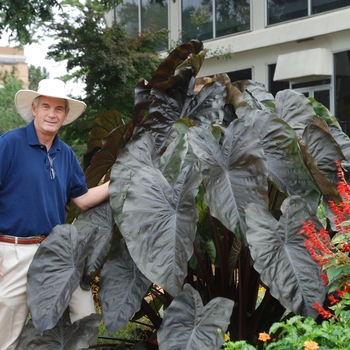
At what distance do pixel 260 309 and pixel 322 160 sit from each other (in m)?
0.87

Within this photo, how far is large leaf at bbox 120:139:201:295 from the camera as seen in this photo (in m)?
2.79

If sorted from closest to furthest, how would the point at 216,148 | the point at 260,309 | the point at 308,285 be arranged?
the point at 308,285 → the point at 216,148 → the point at 260,309

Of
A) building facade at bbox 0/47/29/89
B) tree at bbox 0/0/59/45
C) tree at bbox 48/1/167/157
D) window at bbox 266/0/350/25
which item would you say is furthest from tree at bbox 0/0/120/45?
building facade at bbox 0/47/29/89

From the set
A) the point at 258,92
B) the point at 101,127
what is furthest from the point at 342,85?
the point at 101,127

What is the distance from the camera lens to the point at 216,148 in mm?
3123

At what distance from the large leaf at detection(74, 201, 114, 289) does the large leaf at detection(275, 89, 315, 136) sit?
48.5 inches

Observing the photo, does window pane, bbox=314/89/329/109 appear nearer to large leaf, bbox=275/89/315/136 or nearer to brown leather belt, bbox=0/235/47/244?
large leaf, bbox=275/89/315/136

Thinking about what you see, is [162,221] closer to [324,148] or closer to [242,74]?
[324,148]

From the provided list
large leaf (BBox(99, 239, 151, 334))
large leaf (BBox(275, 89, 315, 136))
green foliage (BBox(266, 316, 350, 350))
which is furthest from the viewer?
large leaf (BBox(275, 89, 315, 136))

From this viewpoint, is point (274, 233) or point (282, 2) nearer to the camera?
point (274, 233)

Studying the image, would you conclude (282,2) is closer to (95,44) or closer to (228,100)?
(95,44)

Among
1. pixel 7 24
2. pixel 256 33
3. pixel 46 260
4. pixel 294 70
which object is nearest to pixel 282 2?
pixel 256 33

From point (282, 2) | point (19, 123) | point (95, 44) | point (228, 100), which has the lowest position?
point (19, 123)

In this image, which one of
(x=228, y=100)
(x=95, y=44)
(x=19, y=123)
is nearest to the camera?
(x=228, y=100)
